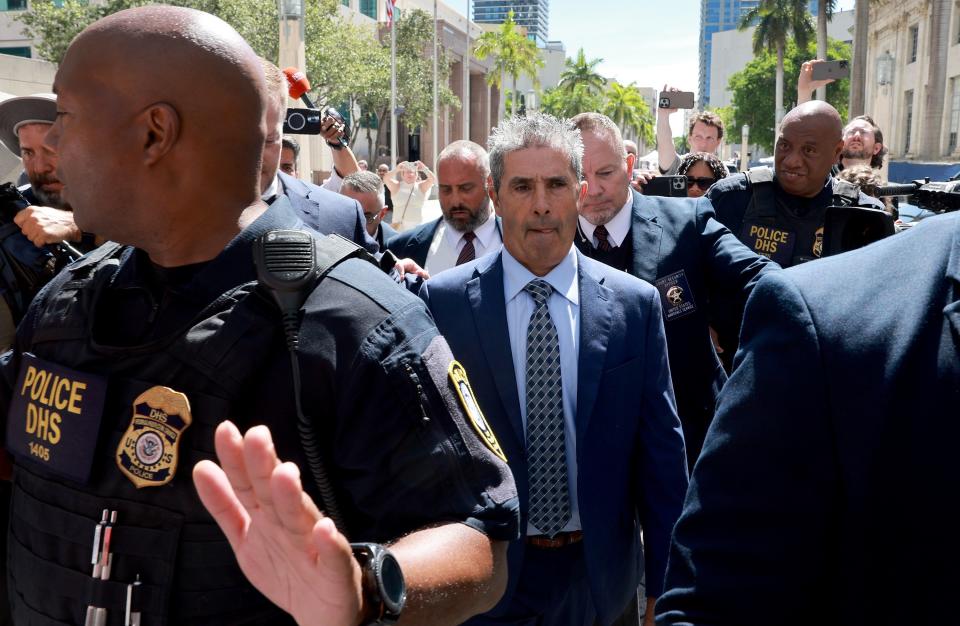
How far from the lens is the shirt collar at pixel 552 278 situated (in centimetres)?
302

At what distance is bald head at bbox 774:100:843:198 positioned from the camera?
14.6ft

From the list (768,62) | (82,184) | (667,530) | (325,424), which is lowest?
(667,530)

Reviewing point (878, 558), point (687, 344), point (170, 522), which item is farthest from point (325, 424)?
point (687, 344)

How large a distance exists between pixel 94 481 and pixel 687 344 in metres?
2.54

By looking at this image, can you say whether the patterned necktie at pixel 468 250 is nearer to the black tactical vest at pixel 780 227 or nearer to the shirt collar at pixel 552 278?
the black tactical vest at pixel 780 227

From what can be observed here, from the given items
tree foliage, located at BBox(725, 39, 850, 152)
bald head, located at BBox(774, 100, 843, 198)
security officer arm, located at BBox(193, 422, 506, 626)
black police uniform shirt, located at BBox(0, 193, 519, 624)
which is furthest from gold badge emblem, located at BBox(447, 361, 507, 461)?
tree foliage, located at BBox(725, 39, 850, 152)

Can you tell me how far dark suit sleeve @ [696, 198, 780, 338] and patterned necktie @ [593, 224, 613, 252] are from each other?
39cm

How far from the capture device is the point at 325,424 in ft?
5.07

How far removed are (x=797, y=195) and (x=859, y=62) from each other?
81.2 ft

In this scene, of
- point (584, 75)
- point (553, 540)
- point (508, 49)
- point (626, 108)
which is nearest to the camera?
point (553, 540)

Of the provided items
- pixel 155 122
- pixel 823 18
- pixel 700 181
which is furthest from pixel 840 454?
pixel 823 18

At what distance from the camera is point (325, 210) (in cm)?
356

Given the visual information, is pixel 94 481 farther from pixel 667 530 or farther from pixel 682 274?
pixel 682 274

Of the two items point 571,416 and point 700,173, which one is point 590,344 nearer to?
point 571,416
